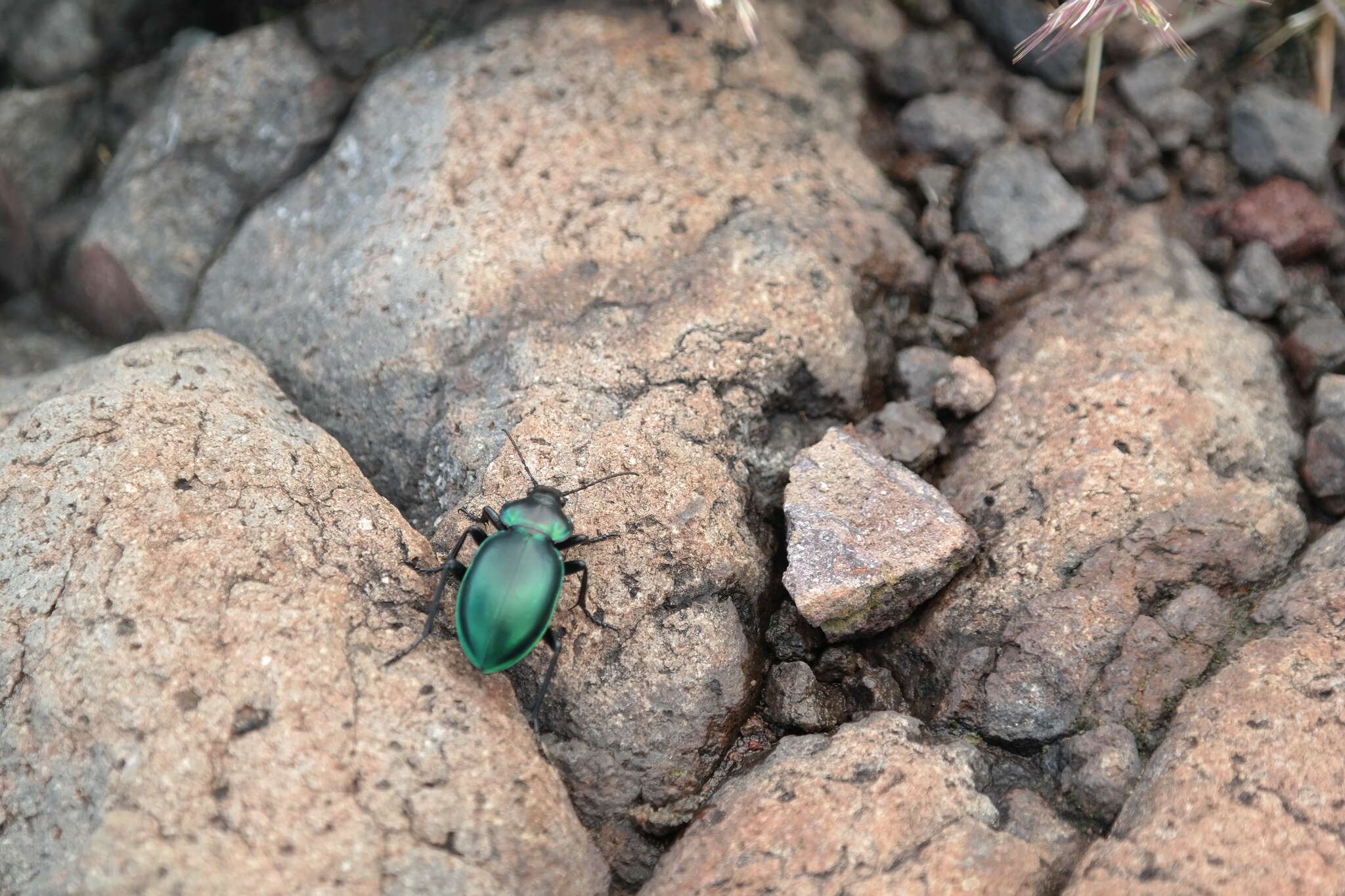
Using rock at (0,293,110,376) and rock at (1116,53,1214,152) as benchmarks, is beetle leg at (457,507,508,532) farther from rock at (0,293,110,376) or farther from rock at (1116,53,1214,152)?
rock at (1116,53,1214,152)

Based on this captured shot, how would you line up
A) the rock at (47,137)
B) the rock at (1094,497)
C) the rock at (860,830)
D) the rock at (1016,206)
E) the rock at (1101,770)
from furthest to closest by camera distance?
the rock at (47,137) → the rock at (1016,206) → the rock at (1094,497) → the rock at (1101,770) → the rock at (860,830)

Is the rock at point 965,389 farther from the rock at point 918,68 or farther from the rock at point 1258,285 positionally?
the rock at point 918,68

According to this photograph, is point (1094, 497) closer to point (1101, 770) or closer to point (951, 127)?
point (1101, 770)

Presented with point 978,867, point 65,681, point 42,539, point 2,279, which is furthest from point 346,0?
point 978,867

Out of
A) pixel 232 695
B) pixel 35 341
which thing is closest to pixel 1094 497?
pixel 232 695

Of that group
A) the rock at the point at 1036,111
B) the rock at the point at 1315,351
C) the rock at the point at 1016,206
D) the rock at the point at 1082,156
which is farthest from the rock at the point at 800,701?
the rock at the point at 1036,111

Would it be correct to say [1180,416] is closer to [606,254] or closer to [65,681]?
[606,254]

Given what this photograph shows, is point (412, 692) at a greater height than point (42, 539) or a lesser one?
lesser
